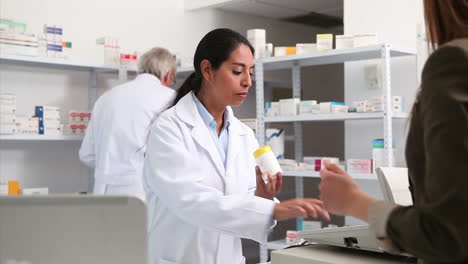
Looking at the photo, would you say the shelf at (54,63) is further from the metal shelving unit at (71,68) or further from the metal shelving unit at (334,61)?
the metal shelving unit at (334,61)

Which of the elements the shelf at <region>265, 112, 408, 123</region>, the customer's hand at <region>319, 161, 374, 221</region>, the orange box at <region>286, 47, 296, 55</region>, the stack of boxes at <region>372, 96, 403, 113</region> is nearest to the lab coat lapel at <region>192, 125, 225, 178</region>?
the customer's hand at <region>319, 161, 374, 221</region>

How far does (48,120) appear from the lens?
13.1 ft

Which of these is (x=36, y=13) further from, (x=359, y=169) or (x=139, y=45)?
(x=359, y=169)

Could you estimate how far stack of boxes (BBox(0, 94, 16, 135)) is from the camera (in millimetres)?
3740

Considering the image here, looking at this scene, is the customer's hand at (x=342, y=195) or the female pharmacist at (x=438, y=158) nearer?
the female pharmacist at (x=438, y=158)

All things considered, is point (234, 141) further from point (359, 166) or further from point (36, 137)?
point (36, 137)

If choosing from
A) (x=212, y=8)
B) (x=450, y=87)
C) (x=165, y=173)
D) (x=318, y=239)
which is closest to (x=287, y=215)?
(x=318, y=239)

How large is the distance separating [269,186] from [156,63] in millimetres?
2348

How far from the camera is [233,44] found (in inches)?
74.2

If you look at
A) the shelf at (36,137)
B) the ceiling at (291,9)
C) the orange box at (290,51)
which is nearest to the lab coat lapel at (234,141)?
the orange box at (290,51)

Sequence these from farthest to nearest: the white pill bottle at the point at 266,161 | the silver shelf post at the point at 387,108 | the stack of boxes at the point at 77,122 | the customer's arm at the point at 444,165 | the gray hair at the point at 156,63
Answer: the stack of boxes at the point at 77,122 → the gray hair at the point at 156,63 → the silver shelf post at the point at 387,108 → the white pill bottle at the point at 266,161 → the customer's arm at the point at 444,165

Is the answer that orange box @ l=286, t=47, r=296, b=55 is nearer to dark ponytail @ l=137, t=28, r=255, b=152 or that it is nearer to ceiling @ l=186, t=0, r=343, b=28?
ceiling @ l=186, t=0, r=343, b=28

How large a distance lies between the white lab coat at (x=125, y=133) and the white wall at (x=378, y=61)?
4.65ft

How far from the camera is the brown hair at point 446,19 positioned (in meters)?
Result: 0.84
